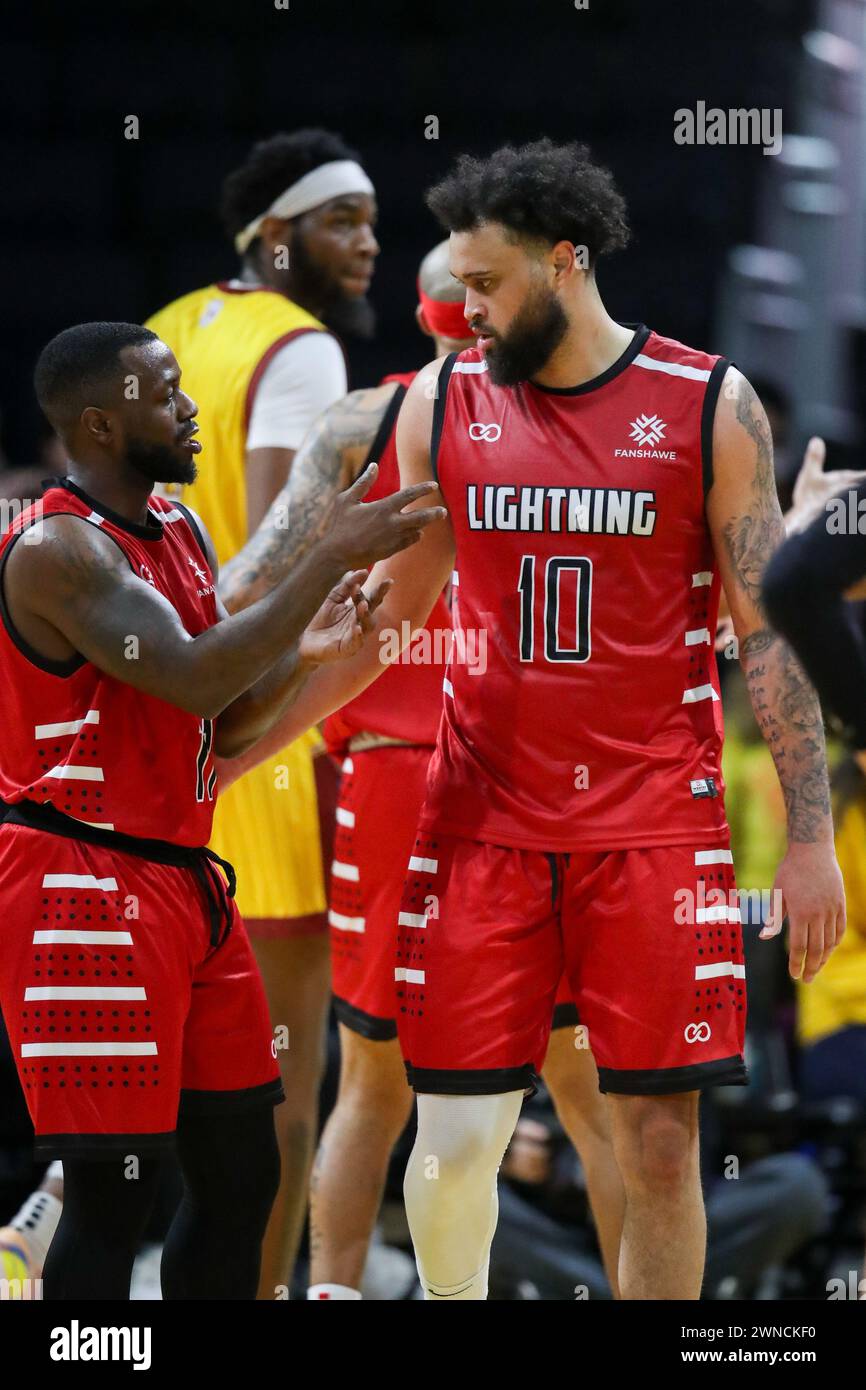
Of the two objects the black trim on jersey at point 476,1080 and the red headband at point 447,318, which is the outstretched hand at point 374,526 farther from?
the red headband at point 447,318

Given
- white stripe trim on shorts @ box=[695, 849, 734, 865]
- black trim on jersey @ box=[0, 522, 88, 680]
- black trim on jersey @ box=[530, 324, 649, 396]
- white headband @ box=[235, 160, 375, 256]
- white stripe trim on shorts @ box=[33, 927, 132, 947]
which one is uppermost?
white headband @ box=[235, 160, 375, 256]

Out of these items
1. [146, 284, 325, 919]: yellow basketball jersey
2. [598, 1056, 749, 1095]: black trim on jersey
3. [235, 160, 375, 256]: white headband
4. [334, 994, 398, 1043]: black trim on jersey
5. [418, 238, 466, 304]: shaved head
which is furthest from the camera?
[235, 160, 375, 256]: white headband

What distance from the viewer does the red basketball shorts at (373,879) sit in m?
3.66

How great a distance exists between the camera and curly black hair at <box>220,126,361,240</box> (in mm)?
4531

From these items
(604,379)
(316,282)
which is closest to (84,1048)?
(604,379)

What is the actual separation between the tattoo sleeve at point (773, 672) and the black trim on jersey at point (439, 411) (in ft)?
1.54

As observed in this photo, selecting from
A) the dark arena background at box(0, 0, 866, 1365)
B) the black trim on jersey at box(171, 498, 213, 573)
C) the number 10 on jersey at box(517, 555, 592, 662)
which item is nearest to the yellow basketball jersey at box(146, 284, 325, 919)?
the black trim on jersey at box(171, 498, 213, 573)

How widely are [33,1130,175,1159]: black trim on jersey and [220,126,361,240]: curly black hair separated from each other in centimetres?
250

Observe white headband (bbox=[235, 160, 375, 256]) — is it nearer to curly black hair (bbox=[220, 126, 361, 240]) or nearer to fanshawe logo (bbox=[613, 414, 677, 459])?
curly black hair (bbox=[220, 126, 361, 240])

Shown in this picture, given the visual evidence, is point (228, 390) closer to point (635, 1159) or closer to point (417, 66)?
point (635, 1159)

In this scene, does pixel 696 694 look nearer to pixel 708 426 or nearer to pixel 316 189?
pixel 708 426

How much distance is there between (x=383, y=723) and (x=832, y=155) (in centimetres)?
367

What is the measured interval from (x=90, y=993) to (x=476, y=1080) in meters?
0.61

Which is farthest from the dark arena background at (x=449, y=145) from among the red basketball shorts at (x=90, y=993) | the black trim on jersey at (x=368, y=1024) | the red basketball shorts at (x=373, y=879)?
the red basketball shorts at (x=90, y=993)
